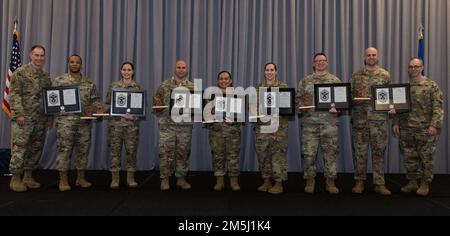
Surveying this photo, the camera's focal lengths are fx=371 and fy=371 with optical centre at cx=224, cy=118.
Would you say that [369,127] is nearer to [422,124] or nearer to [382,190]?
[422,124]

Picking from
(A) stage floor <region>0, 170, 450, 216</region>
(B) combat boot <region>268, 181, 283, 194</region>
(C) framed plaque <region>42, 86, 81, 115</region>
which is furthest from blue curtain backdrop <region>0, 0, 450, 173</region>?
(C) framed plaque <region>42, 86, 81, 115</region>

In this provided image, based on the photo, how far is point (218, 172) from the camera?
513cm

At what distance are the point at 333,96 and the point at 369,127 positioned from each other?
27.7 inches

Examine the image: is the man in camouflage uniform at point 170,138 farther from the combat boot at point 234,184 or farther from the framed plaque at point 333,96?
the framed plaque at point 333,96

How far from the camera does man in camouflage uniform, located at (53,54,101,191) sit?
5055 millimetres

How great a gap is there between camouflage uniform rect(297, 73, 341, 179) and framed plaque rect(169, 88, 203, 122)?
1.39 meters

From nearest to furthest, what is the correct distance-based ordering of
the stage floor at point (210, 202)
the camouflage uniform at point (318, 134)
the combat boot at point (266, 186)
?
the stage floor at point (210, 202) < the camouflage uniform at point (318, 134) < the combat boot at point (266, 186)

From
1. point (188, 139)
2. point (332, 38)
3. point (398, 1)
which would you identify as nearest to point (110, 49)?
point (188, 139)

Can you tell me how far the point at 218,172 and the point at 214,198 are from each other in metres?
0.58

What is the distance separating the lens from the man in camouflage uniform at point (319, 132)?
491cm

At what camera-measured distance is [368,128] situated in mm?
5012

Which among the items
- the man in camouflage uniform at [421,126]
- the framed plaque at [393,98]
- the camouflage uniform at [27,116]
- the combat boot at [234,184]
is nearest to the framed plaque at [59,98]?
the camouflage uniform at [27,116]
